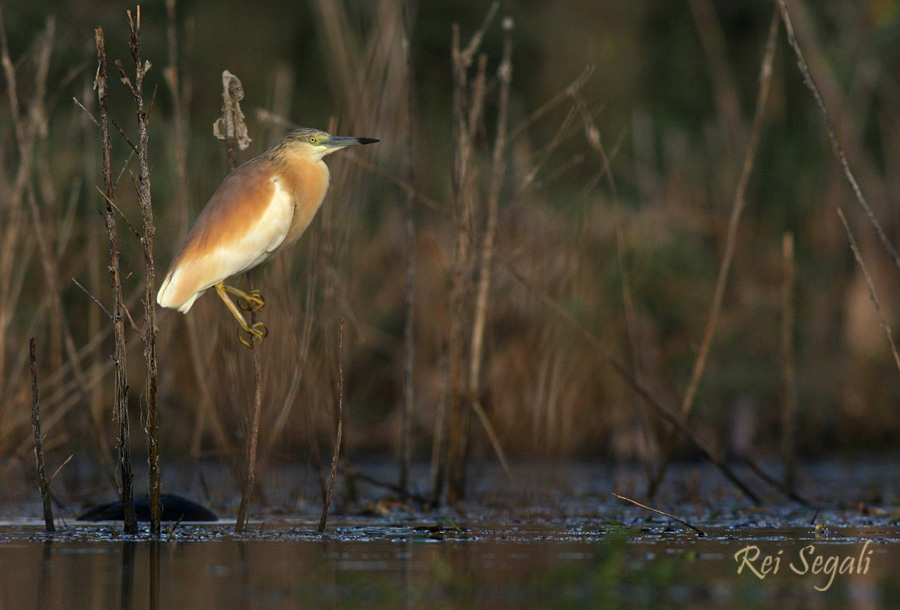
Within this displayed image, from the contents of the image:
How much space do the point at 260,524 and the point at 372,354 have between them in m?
3.80

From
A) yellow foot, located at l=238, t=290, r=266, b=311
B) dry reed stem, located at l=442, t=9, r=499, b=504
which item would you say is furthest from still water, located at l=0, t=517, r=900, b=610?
dry reed stem, located at l=442, t=9, r=499, b=504

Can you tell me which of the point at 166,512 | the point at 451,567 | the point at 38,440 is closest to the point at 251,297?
the point at 38,440

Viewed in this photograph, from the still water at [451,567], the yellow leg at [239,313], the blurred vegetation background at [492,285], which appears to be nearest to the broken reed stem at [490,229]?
the blurred vegetation background at [492,285]

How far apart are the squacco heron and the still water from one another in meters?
0.85

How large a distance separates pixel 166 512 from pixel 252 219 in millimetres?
1344

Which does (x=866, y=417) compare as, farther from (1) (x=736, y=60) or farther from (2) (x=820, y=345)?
(1) (x=736, y=60)

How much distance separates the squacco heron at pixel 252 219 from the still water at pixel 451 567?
85 cm

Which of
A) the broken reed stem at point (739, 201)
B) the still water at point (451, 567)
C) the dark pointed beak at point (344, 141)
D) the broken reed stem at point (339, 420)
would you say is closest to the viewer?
the still water at point (451, 567)

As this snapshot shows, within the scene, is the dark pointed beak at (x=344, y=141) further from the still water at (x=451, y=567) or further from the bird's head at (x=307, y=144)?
the still water at (x=451, y=567)

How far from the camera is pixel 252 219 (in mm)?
4449

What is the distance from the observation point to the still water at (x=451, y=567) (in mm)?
3084

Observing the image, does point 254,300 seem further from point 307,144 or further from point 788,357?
point 788,357

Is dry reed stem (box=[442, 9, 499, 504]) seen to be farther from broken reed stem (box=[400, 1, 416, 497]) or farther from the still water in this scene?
the still water

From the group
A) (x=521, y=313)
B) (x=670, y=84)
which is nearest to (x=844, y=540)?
(x=521, y=313)
